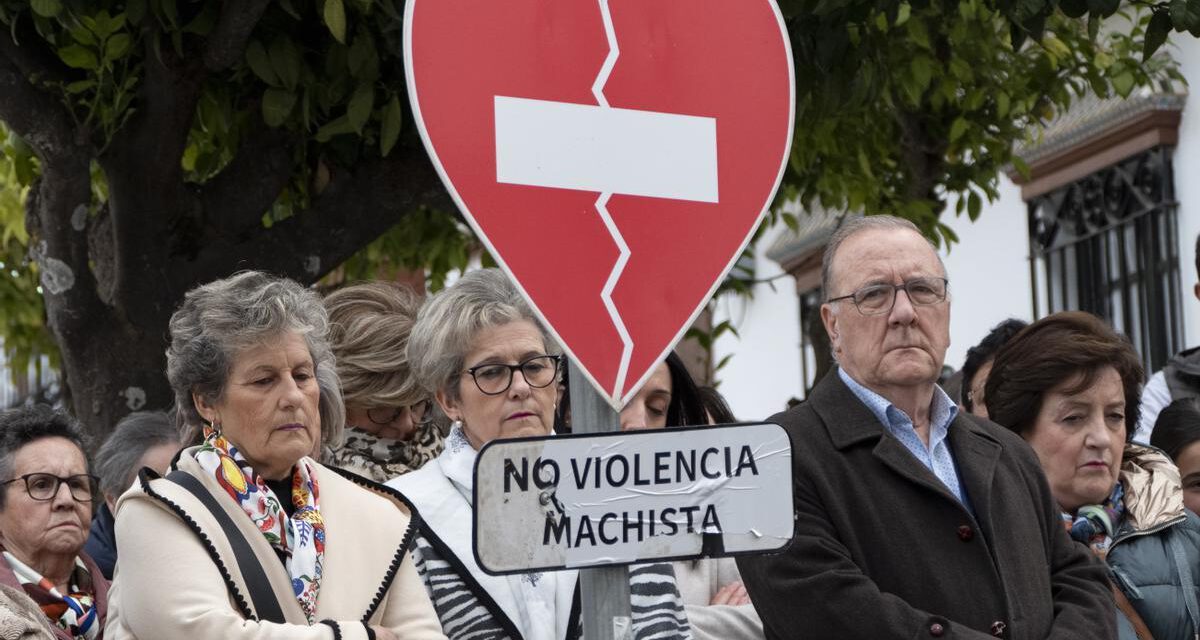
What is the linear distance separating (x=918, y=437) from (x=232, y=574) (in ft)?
5.02

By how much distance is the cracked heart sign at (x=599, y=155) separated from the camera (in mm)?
3041

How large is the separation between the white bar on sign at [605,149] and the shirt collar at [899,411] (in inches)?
50.3

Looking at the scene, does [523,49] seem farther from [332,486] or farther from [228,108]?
[228,108]

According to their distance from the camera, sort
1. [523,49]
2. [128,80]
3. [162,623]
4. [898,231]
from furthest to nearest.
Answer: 1. [128,80]
2. [898,231]
3. [162,623]
4. [523,49]

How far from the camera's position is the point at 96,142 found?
729cm

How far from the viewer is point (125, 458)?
6379mm

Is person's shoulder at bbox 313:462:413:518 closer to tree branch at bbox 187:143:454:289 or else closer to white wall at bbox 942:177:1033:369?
tree branch at bbox 187:143:454:289

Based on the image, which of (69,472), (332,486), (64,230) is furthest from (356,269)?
(332,486)

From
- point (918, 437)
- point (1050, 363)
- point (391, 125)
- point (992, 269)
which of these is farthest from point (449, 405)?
point (992, 269)

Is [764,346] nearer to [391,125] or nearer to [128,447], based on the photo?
[391,125]

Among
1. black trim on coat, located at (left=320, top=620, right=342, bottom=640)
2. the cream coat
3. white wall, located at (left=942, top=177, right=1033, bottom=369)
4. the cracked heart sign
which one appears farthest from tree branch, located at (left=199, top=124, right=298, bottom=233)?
white wall, located at (left=942, top=177, right=1033, bottom=369)

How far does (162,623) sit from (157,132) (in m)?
3.80

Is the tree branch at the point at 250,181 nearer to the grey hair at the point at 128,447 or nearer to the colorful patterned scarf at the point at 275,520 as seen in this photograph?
the grey hair at the point at 128,447

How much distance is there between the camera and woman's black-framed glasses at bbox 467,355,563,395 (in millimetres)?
4531
